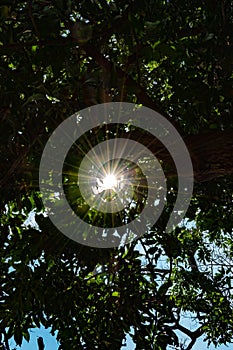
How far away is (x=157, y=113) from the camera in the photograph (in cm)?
376

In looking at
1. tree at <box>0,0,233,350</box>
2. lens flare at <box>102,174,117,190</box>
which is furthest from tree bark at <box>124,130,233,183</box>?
lens flare at <box>102,174,117,190</box>

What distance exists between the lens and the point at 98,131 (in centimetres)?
355

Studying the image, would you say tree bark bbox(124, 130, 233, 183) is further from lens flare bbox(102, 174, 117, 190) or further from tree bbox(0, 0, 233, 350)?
lens flare bbox(102, 174, 117, 190)

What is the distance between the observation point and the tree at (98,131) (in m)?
2.93

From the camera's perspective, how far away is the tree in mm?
2928

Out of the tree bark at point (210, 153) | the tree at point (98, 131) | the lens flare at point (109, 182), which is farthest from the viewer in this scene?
the lens flare at point (109, 182)

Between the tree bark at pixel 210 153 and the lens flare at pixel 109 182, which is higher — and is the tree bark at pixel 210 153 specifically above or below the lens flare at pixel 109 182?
below

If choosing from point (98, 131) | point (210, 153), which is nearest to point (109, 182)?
point (98, 131)

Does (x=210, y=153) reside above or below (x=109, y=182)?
below

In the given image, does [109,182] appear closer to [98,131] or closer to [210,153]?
[98,131]

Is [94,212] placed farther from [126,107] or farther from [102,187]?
[126,107]

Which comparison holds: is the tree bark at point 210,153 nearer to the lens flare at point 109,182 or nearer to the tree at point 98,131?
the tree at point 98,131

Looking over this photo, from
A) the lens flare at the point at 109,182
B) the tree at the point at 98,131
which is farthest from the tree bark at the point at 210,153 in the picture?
the lens flare at the point at 109,182

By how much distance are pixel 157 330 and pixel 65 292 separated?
812 mm
